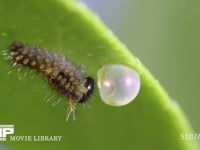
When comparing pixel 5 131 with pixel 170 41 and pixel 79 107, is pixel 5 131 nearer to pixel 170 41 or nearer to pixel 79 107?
pixel 79 107

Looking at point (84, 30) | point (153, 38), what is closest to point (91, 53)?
point (84, 30)

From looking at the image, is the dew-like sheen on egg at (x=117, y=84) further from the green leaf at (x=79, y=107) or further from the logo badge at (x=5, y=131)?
the logo badge at (x=5, y=131)

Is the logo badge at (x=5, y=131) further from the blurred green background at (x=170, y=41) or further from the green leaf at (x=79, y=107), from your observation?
the blurred green background at (x=170, y=41)

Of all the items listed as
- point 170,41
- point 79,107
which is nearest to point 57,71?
point 79,107

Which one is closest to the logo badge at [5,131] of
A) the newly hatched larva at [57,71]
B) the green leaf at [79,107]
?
the green leaf at [79,107]

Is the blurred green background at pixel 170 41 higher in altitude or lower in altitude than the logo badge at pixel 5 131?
higher
